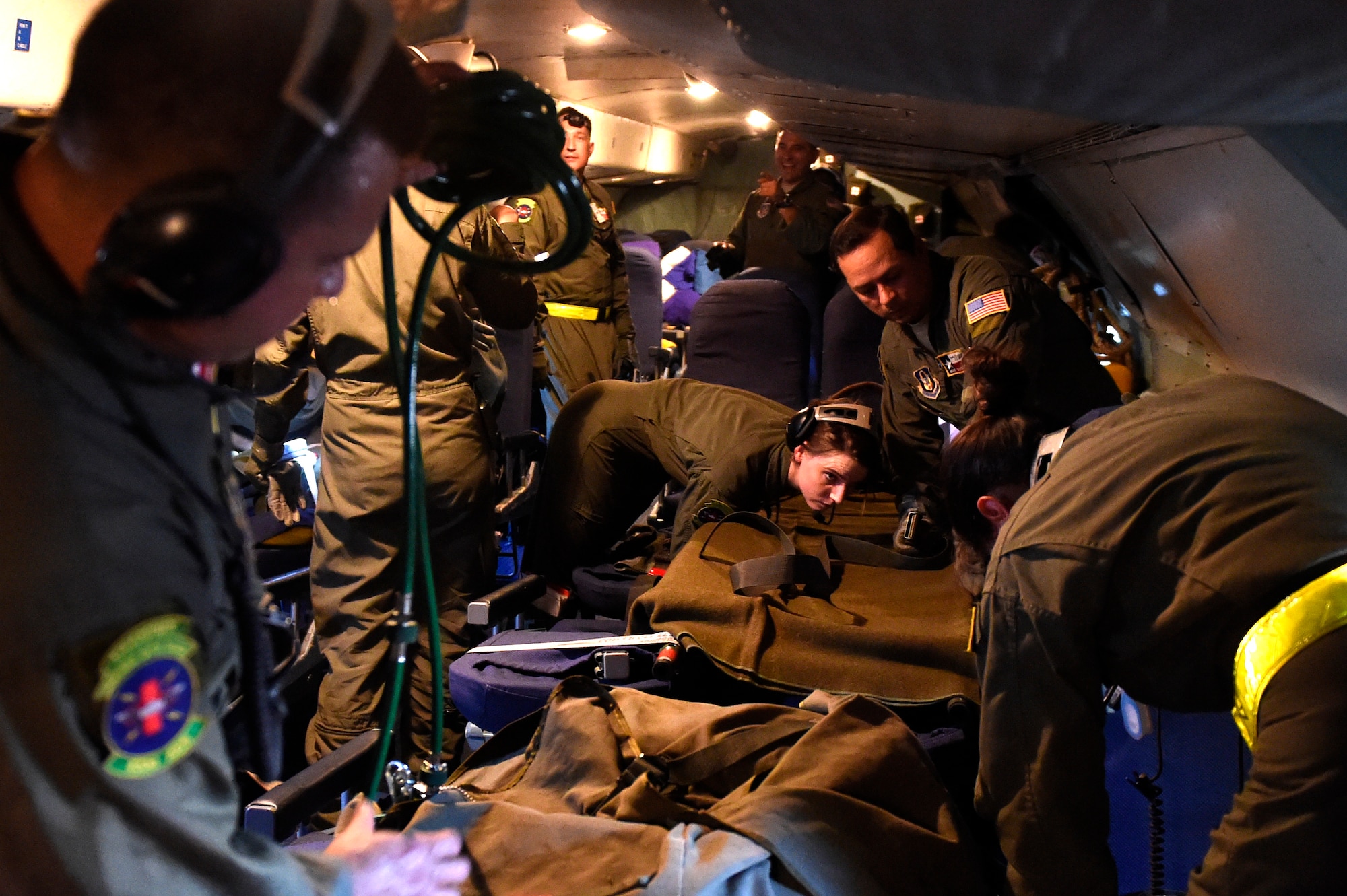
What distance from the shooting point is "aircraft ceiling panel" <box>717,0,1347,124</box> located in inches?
32.6

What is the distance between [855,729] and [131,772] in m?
1.14

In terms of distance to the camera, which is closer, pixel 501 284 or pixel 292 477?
pixel 501 284

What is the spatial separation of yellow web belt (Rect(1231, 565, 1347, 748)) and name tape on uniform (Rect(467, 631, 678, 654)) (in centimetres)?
103

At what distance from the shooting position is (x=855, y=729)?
1544 mm

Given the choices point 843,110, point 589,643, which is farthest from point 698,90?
point 589,643

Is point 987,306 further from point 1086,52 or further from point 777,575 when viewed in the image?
point 1086,52

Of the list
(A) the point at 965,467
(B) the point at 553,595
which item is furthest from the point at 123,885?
(B) the point at 553,595

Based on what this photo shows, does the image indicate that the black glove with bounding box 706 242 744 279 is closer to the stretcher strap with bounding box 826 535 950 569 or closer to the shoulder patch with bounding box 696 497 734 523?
the shoulder patch with bounding box 696 497 734 523

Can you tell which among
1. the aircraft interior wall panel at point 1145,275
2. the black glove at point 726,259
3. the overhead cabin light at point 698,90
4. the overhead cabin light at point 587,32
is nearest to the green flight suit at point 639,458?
the aircraft interior wall panel at point 1145,275

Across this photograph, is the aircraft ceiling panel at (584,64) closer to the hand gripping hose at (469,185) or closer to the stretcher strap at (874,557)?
the stretcher strap at (874,557)

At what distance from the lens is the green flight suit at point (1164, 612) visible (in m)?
1.18

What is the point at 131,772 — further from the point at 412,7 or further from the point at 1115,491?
the point at 1115,491

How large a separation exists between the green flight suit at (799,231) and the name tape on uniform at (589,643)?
12.2 feet

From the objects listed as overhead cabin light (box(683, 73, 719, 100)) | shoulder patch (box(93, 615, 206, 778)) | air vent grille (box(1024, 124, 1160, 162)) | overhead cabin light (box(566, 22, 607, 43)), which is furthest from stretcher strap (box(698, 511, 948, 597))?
overhead cabin light (box(683, 73, 719, 100))
